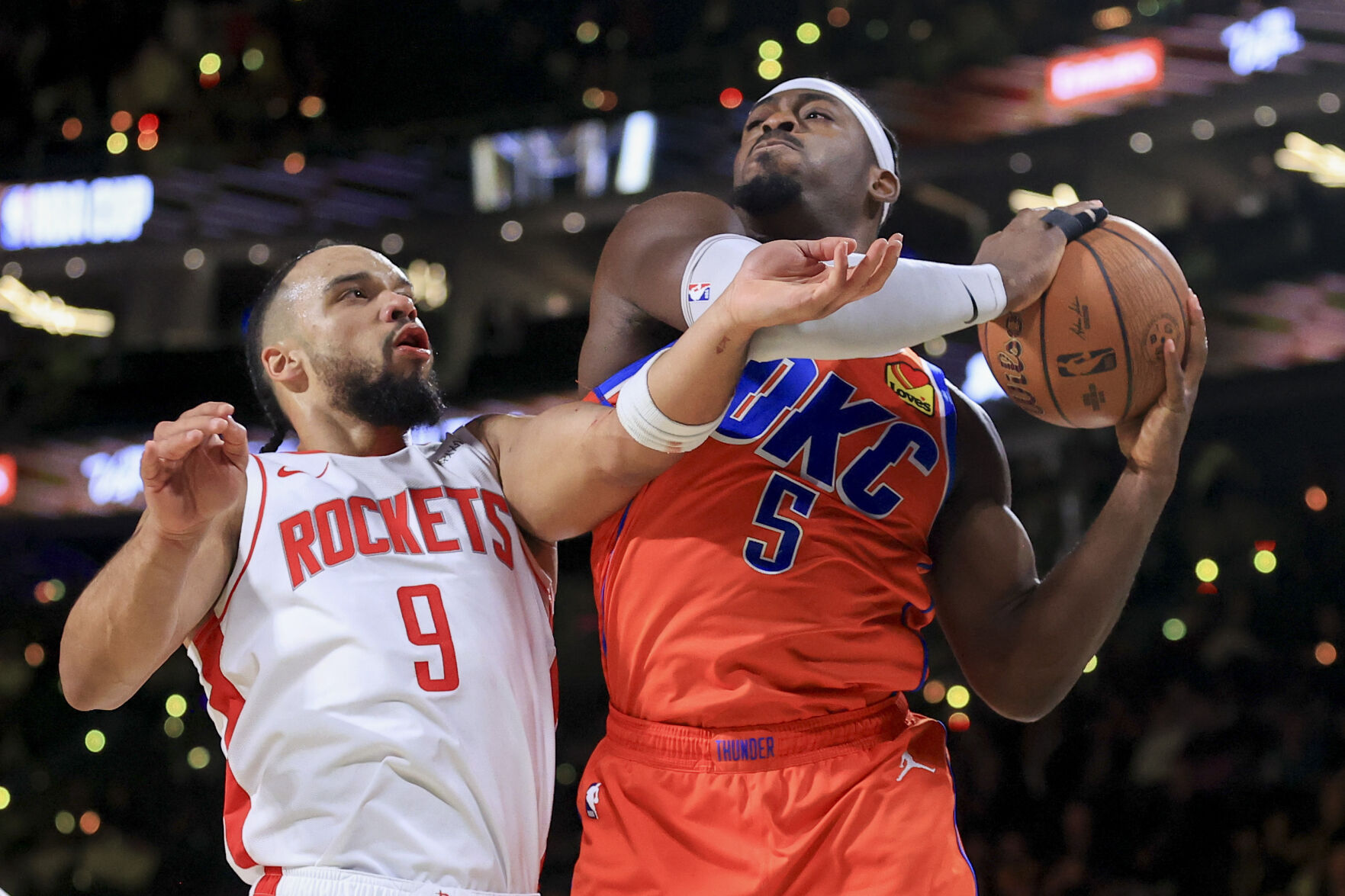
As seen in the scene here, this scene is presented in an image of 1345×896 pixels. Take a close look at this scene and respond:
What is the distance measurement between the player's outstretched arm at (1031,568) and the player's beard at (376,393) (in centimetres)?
105

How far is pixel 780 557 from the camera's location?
221cm

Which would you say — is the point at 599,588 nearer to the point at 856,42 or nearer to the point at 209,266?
the point at 856,42

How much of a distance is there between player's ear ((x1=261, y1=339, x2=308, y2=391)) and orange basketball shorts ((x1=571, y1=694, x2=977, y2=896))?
0.95 metres

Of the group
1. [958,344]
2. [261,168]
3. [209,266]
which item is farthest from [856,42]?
[209,266]

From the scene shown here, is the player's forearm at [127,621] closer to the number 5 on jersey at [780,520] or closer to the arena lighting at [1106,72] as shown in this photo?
the number 5 on jersey at [780,520]

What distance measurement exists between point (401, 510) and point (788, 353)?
0.82 metres

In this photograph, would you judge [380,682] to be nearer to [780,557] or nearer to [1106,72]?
[780,557]

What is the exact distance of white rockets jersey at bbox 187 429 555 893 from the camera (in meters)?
2.08

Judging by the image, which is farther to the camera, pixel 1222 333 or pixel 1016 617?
pixel 1222 333

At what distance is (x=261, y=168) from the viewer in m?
10.1

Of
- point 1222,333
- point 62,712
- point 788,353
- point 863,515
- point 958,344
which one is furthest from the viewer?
point 62,712

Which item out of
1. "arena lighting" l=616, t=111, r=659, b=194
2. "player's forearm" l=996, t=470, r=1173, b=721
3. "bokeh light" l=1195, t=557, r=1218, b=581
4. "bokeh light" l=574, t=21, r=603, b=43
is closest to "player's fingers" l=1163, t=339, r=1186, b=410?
"player's forearm" l=996, t=470, r=1173, b=721

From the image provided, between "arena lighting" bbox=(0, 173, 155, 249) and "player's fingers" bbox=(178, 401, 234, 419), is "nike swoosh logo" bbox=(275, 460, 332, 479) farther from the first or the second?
"arena lighting" bbox=(0, 173, 155, 249)

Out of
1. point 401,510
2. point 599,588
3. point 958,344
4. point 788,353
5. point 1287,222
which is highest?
point 788,353
